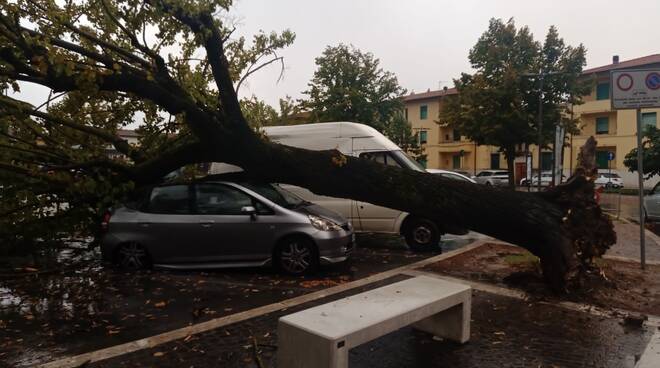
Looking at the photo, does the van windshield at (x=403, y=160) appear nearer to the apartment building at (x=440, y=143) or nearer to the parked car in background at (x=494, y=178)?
the parked car in background at (x=494, y=178)

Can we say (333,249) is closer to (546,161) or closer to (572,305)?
(572,305)

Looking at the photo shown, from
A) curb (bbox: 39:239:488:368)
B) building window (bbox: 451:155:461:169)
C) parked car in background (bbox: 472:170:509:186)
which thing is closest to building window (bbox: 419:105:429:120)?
building window (bbox: 451:155:461:169)

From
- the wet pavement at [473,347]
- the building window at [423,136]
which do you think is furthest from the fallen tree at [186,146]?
the building window at [423,136]

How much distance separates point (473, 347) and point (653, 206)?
525 inches

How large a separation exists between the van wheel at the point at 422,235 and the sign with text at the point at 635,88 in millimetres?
3693

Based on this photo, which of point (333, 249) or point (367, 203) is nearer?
point (333, 249)

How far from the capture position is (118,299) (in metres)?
6.17

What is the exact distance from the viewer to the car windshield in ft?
25.5

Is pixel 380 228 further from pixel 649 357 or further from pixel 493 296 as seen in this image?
pixel 649 357

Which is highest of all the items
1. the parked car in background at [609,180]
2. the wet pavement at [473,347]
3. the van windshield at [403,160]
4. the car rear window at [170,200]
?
the van windshield at [403,160]

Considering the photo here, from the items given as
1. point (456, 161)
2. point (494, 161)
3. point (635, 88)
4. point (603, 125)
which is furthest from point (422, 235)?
point (456, 161)

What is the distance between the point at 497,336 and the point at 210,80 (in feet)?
23.2

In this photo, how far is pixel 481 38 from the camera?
31922 mm

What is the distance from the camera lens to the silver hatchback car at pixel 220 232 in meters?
7.29
